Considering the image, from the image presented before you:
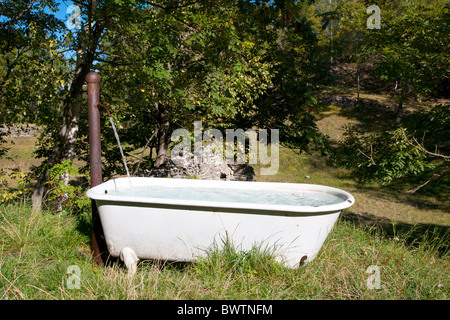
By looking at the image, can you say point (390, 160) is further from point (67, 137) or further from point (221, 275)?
point (67, 137)

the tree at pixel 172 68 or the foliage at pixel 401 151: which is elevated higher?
the tree at pixel 172 68

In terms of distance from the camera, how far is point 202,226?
217 centimetres

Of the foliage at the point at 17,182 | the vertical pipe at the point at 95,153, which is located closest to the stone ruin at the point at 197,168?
the foliage at the point at 17,182

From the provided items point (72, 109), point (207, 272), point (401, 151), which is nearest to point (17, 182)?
point (72, 109)

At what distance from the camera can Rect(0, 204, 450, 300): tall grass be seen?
1.80m

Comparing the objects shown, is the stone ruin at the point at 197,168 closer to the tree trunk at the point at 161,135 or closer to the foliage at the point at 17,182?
the tree trunk at the point at 161,135

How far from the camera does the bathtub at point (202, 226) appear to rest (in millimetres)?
2102

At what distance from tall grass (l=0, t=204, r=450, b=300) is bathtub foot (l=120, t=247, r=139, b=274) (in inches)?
4.9

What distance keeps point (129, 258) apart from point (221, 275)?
0.73 meters

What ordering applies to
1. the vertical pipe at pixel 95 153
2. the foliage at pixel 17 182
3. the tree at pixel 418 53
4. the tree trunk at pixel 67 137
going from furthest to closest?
1. the tree trunk at pixel 67 137
2. the tree at pixel 418 53
3. the foliage at pixel 17 182
4. the vertical pipe at pixel 95 153

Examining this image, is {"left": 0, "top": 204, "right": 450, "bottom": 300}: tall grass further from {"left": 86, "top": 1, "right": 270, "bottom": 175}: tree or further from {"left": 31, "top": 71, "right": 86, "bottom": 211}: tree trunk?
{"left": 86, "top": 1, "right": 270, "bottom": 175}: tree

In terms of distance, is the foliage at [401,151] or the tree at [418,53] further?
the tree at [418,53]
